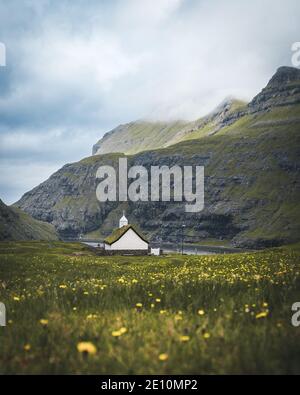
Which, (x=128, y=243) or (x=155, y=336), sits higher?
(x=155, y=336)

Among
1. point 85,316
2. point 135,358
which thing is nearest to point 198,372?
point 135,358

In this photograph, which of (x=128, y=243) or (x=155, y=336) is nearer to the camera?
(x=155, y=336)

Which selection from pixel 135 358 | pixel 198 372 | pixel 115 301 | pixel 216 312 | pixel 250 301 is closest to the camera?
pixel 198 372

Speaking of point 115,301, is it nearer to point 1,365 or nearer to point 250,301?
point 250,301

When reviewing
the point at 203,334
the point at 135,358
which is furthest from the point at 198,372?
the point at 203,334

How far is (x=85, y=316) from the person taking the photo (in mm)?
8664

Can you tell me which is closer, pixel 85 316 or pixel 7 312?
pixel 85 316

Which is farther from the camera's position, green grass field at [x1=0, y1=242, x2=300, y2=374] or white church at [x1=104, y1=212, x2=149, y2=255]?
white church at [x1=104, y1=212, x2=149, y2=255]

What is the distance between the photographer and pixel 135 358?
5633 millimetres

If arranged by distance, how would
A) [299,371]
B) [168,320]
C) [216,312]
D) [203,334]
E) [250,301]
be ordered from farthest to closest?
1. [250,301]
2. [216,312]
3. [168,320]
4. [203,334]
5. [299,371]

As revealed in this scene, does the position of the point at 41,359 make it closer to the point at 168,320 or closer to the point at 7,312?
the point at 168,320

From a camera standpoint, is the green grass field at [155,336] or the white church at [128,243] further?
the white church at [128,243]

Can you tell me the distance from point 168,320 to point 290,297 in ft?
11.8

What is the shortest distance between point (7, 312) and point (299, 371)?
22.7ft
